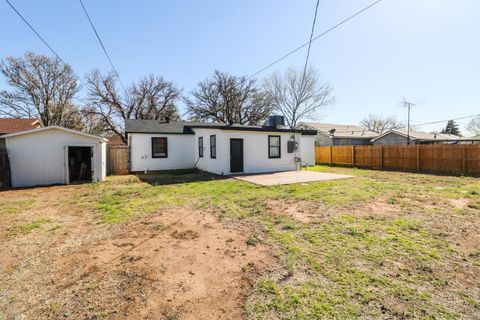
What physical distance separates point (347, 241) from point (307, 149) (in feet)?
49.4

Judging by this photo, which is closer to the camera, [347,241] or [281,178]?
[347,241]

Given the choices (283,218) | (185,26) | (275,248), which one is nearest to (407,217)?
(283,218)

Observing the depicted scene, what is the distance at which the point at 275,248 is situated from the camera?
11.4 feet

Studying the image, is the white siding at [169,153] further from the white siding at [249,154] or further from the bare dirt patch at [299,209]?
the bare dirt patch at [299,209]

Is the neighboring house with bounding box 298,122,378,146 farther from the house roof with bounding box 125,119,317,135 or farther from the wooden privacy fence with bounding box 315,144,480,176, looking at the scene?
the house roof with bounding box 125,119,317,135

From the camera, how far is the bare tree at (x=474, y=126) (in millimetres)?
48969

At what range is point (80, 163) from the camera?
12.6 meters

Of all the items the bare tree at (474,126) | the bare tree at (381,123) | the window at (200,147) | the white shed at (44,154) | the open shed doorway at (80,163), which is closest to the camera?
the white shed at (44,154)

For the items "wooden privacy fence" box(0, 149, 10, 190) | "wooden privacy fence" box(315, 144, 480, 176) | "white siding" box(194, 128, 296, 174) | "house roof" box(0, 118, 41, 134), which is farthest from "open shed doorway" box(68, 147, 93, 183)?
"wooden privacy fence" box(315, 144, 480, 176)

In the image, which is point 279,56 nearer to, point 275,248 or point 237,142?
point 237,142

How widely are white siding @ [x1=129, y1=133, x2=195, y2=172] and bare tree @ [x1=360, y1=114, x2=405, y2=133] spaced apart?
47528 mm

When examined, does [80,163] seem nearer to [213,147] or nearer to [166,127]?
[166,127]

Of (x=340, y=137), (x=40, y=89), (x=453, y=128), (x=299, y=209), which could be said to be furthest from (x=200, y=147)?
(x=453, y=128)

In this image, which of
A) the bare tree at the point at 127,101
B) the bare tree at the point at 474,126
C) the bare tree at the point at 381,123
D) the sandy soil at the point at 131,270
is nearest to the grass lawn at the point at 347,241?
the sandy soil at the point at 131,270
